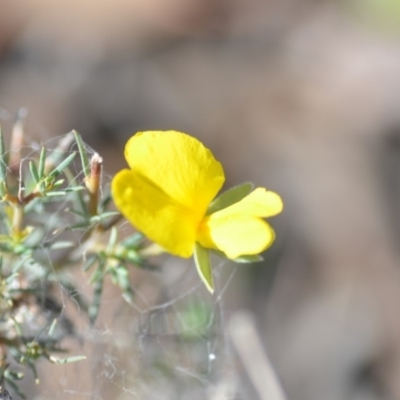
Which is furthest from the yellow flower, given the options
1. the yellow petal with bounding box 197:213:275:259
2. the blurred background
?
the blurred background

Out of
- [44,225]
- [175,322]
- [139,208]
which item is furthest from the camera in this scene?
[175,322]

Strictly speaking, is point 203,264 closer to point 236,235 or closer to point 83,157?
point 236,235

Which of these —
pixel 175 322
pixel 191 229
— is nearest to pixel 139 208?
pixel 191 229

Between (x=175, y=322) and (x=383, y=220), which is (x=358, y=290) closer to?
(x=383, y=220)

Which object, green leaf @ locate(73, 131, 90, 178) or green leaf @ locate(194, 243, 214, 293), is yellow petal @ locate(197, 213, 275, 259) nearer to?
green leaf @ locate(194, 243, 214, 293)

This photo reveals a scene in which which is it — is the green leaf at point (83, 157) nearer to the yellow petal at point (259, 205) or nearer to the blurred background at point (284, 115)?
the yellow petal at point (259, 205)
